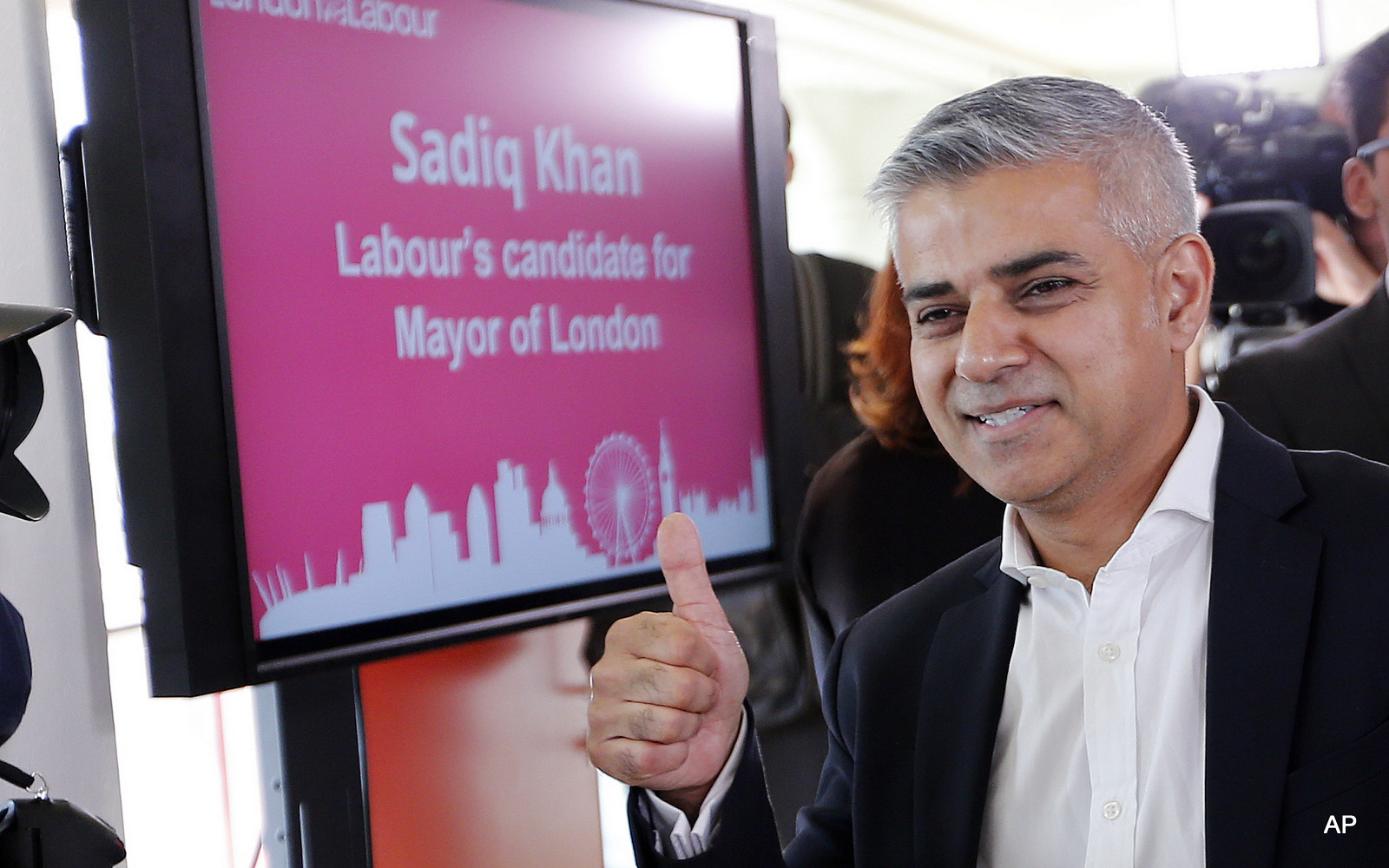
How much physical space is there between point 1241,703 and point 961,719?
0.36 meters

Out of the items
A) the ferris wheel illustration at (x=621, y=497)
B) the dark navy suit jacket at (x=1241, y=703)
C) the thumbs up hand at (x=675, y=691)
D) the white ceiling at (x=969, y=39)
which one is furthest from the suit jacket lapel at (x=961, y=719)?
the white ceiling at (x=969, y=39)

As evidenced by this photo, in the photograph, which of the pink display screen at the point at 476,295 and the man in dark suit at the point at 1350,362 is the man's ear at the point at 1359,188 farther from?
the pink display screen at the point at 476,295

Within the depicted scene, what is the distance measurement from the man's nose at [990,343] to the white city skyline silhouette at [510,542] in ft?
2.50

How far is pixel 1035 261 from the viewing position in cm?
154

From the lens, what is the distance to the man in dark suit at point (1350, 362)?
2482 mm

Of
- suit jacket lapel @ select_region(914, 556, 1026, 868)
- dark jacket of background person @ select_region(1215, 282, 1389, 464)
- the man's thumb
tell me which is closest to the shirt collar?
suit jacket lapel @ select_region(914, 556, 1026, 868)

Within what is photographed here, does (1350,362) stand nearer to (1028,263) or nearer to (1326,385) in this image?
(1326,385)

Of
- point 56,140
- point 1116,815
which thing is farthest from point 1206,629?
point 56,140

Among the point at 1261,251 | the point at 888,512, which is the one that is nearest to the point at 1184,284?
the point at 1261,251

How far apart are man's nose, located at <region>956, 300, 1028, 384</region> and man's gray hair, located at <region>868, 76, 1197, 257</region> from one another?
0.54 ft

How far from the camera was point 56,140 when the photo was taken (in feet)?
5.41

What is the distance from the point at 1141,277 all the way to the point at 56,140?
1.39 m

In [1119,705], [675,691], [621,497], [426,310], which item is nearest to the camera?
[675,691]

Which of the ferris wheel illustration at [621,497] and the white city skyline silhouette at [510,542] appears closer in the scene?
the white city skyline silhouette at [510,542]
